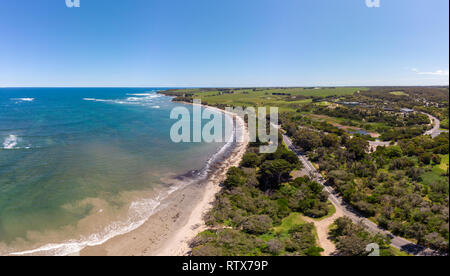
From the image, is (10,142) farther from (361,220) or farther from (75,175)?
(361,220)

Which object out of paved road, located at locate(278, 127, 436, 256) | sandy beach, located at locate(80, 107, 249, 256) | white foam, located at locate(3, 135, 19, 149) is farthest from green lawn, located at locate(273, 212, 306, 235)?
white foam, located at locate(3, 135, 19, 149)

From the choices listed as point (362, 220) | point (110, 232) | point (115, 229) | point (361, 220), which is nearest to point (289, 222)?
point (361, 220)

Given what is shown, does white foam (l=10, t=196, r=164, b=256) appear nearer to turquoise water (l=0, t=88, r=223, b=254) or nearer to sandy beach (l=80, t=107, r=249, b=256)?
turquoise water (l=0, t=88, r=223, b=254)

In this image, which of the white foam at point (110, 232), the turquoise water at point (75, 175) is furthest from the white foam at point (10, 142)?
the white foam at point (110, 232)

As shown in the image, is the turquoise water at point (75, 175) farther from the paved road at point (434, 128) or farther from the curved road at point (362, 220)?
the paved road at point (434, 128)

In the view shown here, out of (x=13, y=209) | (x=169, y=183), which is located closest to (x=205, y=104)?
(x=169, y=183)
